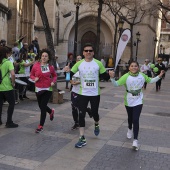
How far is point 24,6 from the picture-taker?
22.5m

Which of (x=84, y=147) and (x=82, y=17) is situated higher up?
(x=82, y=17)

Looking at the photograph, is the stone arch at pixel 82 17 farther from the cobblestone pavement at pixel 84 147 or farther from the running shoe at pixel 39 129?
the running shoe at pixel 39 129

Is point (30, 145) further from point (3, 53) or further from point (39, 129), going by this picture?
point (3, 53)

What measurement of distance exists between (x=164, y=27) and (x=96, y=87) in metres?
79.2

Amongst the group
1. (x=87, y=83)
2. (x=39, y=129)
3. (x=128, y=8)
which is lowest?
(x=39, y=129)

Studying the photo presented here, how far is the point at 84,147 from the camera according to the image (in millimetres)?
5758

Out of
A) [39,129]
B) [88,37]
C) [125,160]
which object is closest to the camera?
[125,160]

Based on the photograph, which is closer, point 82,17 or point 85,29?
point 82,17

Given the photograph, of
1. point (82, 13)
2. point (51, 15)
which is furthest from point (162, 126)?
point (82, 13)

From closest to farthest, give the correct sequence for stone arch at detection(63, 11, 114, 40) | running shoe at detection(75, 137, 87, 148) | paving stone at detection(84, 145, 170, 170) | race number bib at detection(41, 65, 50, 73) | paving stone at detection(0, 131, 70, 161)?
1. paving stone at detection(84, 145, 170, 170)
2. paving stone at detection(0, 131, 70, 161)
3. running shoe at detection(75, 137, 87, 148)
4. race number bib at detection(41, 65, 50, 73)
5. stone arch at detection(63, 11, 114, 40)

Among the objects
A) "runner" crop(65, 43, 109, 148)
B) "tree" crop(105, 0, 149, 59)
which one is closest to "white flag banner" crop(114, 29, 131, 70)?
"runner" crop(65, 43, 109, 148)

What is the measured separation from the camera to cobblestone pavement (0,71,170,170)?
193 inches

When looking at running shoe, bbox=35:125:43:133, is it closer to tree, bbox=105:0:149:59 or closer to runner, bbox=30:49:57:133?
runner, bbox=30:49:57:133

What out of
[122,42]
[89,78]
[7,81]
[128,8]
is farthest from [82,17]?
[89,78]
